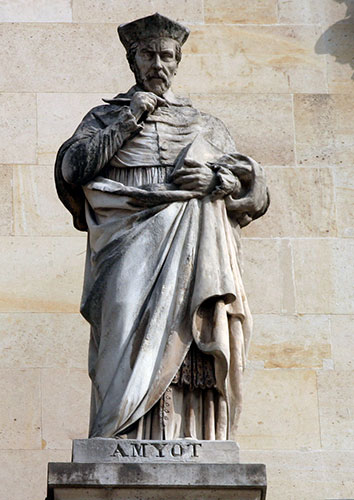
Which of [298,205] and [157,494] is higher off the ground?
[298,205]

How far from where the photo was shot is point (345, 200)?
500 inches

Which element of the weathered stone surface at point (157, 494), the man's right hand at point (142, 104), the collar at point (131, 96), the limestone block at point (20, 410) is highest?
the collar at point (131, 96)

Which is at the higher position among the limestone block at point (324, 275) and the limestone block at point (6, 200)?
the limestone block at point (6, 200)

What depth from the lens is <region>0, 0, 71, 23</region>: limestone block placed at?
513 inches

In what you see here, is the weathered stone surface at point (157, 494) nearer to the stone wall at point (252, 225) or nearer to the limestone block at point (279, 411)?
the stone wall at point (252, 225)

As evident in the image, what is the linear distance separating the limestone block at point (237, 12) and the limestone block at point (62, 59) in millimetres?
654

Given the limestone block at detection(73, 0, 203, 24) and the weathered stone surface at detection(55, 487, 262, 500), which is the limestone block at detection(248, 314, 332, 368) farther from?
the weathered stone surface at detection(55, 487, 262, 500)

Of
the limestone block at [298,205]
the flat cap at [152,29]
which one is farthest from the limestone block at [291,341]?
the flat cap at [152,29]

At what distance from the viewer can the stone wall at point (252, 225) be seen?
1188cm

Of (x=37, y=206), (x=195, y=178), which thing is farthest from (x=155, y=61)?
(x=37, y=206)

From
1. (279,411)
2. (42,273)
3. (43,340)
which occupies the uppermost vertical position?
(42,273)

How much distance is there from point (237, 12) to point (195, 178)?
3119mm

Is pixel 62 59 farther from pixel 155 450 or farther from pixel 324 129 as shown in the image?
pixel 155 450

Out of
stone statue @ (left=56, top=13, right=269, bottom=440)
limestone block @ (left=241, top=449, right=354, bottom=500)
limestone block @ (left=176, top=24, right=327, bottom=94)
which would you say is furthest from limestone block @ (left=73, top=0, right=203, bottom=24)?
limestone block @ (left=241, top=449, right=354, bottom=500)
